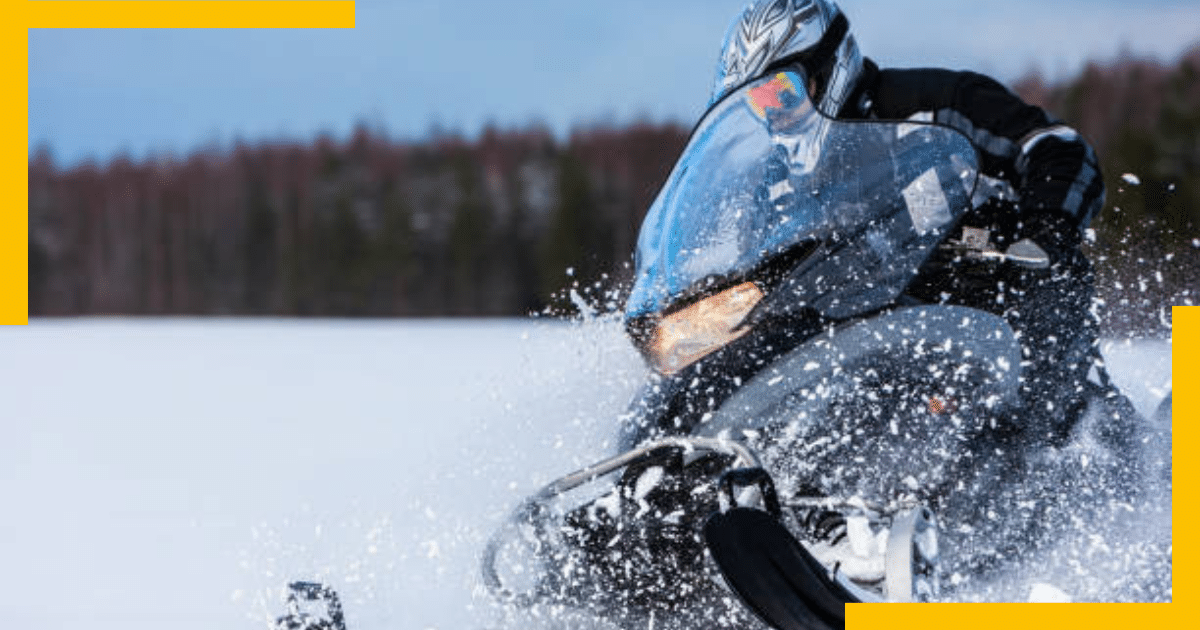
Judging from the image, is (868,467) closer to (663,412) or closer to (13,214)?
(663,412)

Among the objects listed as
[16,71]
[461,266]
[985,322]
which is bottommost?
[461,266]

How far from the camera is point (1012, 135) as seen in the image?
11.2 feet

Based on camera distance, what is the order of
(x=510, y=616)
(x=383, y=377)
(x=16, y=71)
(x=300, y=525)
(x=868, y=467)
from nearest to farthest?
(x=868, y=467), (x=510, y=616), (x=16, y=71), (x=300, y=525), (x=383, y=377)

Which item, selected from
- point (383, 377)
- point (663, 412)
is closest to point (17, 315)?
Result: point (663, 412)

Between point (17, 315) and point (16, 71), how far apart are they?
0.82 metres

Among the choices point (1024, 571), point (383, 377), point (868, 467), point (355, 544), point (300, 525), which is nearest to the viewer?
point (868, 467)

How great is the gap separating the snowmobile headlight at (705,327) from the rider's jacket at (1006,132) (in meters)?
0.77

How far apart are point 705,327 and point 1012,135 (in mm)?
1238

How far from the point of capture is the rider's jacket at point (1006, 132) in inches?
121

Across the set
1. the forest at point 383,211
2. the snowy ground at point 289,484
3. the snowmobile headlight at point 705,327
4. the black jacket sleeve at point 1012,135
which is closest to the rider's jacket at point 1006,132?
the black jacket sleeve at point 1012,135

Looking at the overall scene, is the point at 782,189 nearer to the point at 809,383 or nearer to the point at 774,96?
the point at 774,96

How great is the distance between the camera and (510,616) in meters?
3.27

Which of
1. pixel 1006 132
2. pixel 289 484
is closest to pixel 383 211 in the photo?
pixel 289 484

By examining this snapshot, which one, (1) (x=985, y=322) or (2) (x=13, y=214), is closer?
(1) (x=985, y=322)
